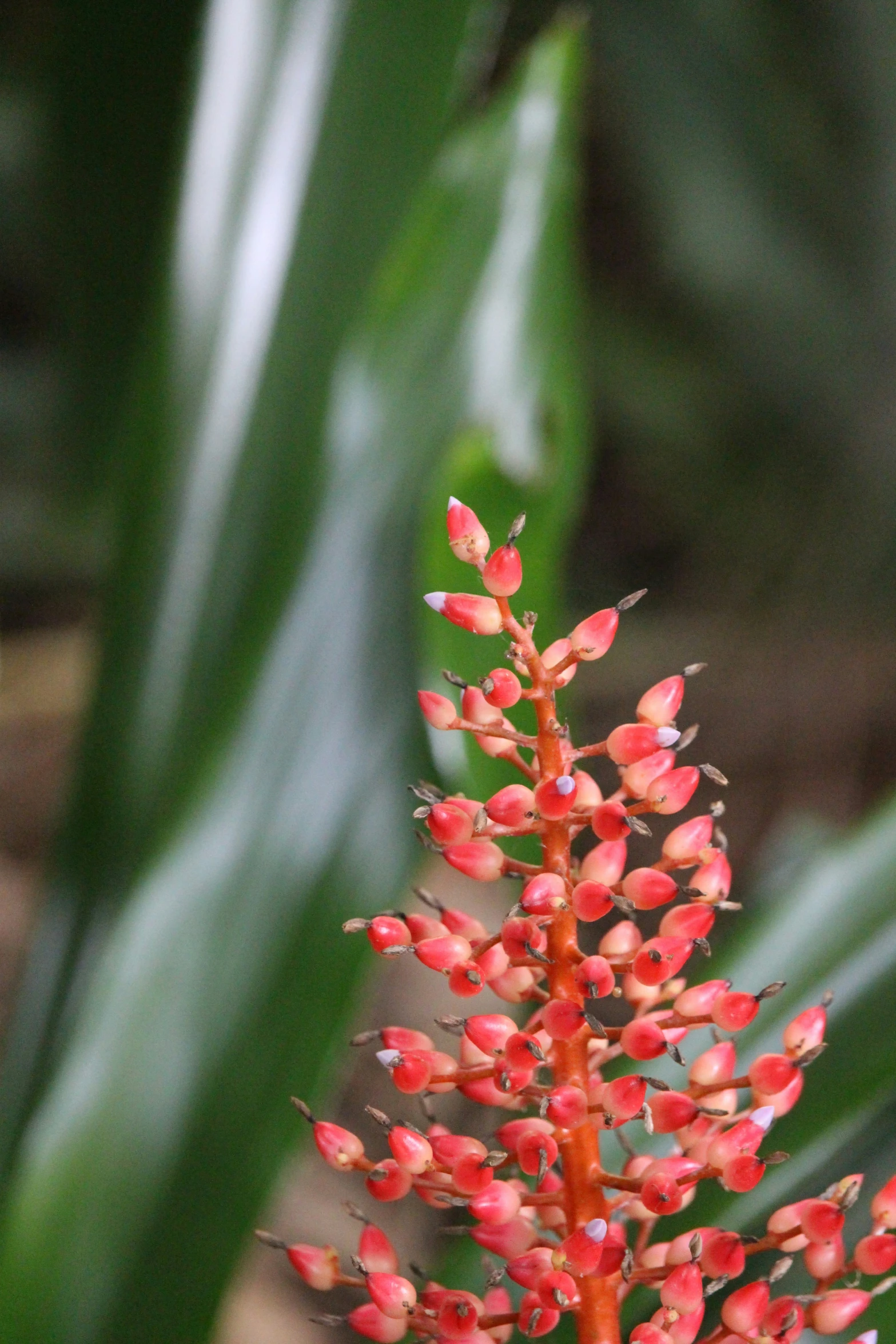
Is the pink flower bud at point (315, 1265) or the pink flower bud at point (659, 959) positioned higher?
the pink flower bud at point (659, 959)

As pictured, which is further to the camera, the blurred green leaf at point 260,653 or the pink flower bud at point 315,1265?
the blurred green leaf at point 260,653

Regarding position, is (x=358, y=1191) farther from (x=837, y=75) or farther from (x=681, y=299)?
(x=837, y=75)

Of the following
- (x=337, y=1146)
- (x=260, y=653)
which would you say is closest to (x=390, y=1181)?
(x=337, y=1146)

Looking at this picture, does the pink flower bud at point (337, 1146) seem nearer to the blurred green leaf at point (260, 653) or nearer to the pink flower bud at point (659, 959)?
the pink flower bud at point (659, 959)

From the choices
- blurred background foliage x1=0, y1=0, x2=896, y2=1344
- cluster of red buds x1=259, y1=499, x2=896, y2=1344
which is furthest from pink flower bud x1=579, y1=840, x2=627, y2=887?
blurred background foliage x1=0, y1=0, x2=896, y2=1344

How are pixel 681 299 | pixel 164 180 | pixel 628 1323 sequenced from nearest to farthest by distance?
pixel 628 1323, pixel 164 180, pixel 681 299

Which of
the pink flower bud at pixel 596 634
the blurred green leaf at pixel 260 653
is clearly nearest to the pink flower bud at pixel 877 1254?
the pink flower bud at pixel 596 634

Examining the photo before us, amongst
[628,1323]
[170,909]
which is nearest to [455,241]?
[170,909]
